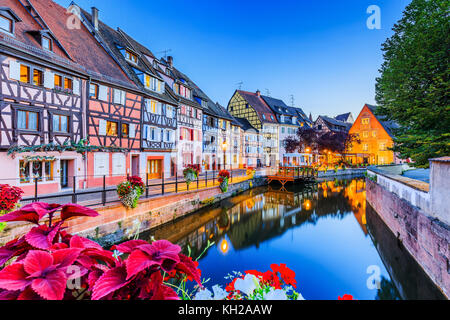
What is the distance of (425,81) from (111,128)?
19.4 meters

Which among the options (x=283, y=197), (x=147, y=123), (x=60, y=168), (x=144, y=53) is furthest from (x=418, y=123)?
(x=144, y=53)

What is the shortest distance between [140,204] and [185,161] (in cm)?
1523

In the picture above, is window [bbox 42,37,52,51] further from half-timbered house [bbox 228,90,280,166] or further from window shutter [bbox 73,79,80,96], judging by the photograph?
half-timbered house [bbox 228,90,280,166]

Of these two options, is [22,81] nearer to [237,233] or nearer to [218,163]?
[237,233]

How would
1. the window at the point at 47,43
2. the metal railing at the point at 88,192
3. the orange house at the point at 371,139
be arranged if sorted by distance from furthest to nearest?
the orange house at the point at 371,139 → the window at the point at 47,43 → the metal railing at the point at 88,192

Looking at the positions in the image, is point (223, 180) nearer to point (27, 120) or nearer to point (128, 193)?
point (128, 193)

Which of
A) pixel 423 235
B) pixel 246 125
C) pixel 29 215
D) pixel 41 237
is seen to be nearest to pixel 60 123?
pixel 29 215

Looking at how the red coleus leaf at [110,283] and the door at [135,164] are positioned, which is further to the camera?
the door at [135,164]

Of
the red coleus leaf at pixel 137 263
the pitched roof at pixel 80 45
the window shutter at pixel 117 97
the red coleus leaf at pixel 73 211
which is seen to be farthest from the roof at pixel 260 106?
the red coleus leaf at pixel 137 263

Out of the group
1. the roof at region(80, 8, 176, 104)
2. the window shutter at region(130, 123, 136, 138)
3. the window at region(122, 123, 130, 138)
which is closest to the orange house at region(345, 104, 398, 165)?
the roof at region(80, 8, 176, 104)

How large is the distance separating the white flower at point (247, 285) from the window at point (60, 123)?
15812 millimetres

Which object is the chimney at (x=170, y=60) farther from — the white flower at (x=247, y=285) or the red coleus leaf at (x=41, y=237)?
the white flower at (x=247, y=285)

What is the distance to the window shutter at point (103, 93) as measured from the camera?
16.0 meters

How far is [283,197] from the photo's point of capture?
75.5 feet
